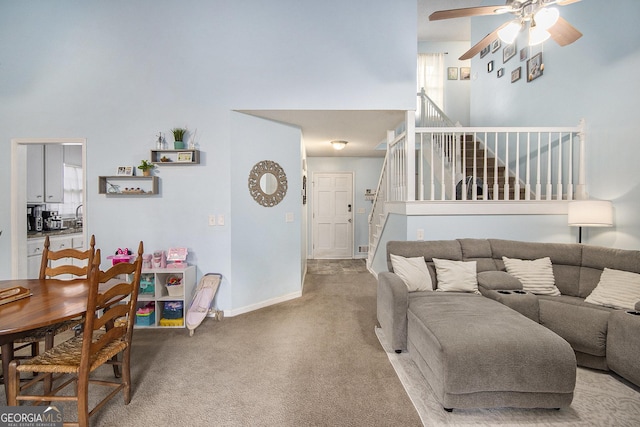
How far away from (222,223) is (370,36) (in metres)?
2.69

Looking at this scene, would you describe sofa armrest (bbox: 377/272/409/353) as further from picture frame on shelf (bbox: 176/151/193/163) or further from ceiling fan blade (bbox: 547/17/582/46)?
picture frame on shelf (bbox: 176/151/193/163)

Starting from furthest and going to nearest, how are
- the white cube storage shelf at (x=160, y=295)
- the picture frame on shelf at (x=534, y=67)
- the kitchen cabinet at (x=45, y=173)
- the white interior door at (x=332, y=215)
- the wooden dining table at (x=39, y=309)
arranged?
the white interior door at (x=332, y=215) → the kitchen cabinet at (x=45, y=173) → the picture frame on shelf at (x=534, y=67) → the white cube storage shelf at (x=160, y=295) → the wooden dining table at (x=39, y=309)

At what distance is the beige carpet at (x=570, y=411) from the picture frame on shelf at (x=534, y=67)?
377 cm

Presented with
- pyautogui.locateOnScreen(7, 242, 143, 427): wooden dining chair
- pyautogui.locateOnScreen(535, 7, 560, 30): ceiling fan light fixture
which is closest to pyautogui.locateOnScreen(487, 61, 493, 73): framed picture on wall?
pyautogui.locateOnScreen(535, 7, 560, 30): ceiling fan light fixture

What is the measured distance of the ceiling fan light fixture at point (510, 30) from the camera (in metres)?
2.37

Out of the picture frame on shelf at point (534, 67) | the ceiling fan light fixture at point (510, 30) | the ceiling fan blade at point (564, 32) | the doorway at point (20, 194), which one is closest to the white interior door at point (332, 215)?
the picture frame on shelf at point (534, 67)

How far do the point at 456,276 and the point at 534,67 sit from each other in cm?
338

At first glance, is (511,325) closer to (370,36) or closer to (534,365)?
(534,365)

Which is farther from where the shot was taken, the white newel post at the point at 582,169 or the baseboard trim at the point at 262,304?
the baseboard trim at the point at 262,304

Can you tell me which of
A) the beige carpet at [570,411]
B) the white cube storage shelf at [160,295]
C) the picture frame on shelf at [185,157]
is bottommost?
the beige carpet at [570,411]

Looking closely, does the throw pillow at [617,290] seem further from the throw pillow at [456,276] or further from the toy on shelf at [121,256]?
the toy on shelf at [121,256]

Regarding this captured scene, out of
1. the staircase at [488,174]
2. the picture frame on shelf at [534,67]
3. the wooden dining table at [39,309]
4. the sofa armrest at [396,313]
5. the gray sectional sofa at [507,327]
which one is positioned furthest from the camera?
the picture frame on shelf at [534,67]

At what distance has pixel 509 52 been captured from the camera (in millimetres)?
5031

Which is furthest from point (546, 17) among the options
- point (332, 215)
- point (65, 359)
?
point (332, 215)
